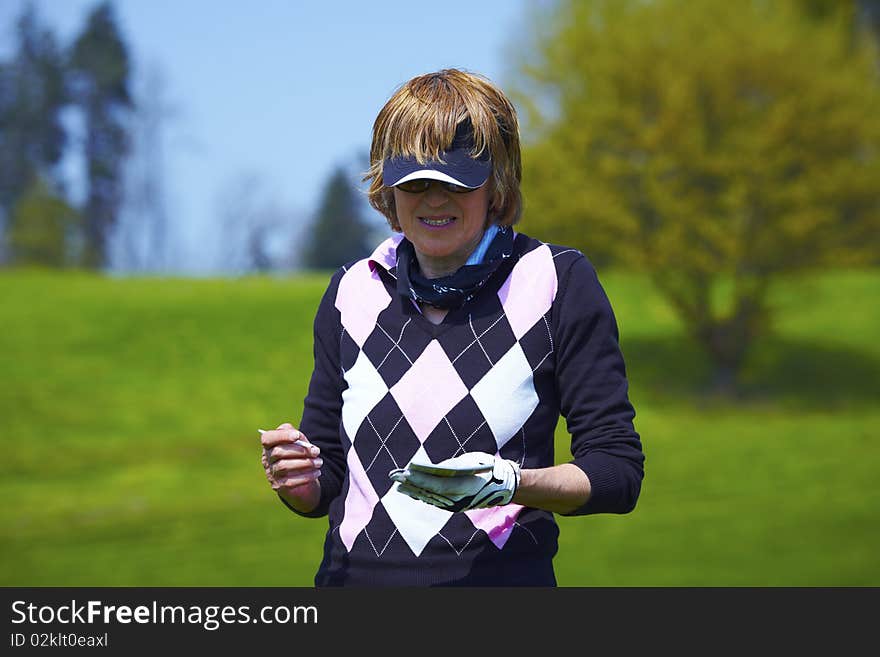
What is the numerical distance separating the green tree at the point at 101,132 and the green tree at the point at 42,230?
83 cm

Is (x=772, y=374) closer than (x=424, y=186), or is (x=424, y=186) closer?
(x=424, y=186)

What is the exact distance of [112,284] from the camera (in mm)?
31125

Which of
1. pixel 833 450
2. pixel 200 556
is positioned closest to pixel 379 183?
pixel 200 556

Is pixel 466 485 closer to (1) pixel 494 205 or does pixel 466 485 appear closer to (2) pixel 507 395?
(2) pixel 507 395

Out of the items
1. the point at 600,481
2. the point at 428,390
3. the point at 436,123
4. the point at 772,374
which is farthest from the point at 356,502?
the point at 772,374

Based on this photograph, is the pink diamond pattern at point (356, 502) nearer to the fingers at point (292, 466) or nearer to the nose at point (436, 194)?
the fingers at point (292, 466)

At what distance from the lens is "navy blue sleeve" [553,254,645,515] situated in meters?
2.16

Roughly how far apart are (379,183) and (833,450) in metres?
19.6

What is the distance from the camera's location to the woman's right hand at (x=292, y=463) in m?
2.25

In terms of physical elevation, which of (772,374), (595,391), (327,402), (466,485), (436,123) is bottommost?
(466,485)

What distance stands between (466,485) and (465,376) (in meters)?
0.33

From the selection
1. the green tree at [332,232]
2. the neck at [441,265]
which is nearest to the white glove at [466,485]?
the neck at [441,265]

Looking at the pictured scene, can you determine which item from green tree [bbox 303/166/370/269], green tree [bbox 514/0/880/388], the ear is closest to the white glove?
the ear

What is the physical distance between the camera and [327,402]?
8.01 feet
